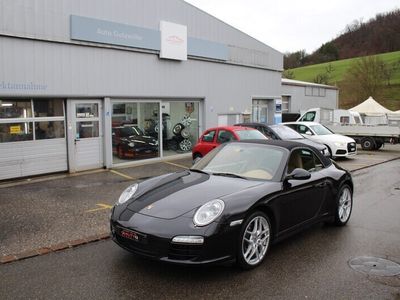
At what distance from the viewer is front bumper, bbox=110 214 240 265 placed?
4258mm

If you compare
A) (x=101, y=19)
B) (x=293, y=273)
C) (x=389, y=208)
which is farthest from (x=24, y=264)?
(x=101, y=19)

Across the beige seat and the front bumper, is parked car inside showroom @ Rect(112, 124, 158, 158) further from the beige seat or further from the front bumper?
the front bumper

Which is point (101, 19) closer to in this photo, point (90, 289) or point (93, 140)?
point (93, 140)

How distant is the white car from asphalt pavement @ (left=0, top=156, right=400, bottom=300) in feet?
35.5

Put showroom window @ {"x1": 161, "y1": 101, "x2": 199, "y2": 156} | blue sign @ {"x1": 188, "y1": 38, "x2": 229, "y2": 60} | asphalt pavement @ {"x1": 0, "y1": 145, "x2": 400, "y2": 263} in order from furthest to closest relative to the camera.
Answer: blue sign @ {"x1": 188, "y1": 38, "x2": 229, "y2": 60} → showroom window @ {"x1": 161, "y1": 101, "x2": 199, "y2": 156} → asphalt pavement @ {"x1": 0, "y1": 145, "x2": 400, "y2": 263}

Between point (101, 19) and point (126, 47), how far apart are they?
1.24 m

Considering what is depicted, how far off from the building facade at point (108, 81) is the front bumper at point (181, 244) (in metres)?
7.78

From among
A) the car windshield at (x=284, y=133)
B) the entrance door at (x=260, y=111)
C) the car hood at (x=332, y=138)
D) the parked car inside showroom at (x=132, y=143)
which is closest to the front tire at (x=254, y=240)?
the parked car inside showroom at (x=132, y=143)

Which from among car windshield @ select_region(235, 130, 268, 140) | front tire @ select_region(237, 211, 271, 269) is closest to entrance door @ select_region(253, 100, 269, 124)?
car windshield @ select_region(235, 130, 268, 140)

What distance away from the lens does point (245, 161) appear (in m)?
5.78

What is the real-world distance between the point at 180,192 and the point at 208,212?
0.61 metres

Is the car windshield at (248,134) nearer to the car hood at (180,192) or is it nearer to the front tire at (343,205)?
the front tire at (343,205)

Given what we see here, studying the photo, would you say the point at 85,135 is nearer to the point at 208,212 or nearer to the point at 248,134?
the point at 248,134

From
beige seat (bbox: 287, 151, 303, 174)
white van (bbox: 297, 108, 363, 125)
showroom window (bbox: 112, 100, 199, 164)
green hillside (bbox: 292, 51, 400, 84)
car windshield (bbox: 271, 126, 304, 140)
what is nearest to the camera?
beige seat (bbox: 287, 151, 303, 174)
